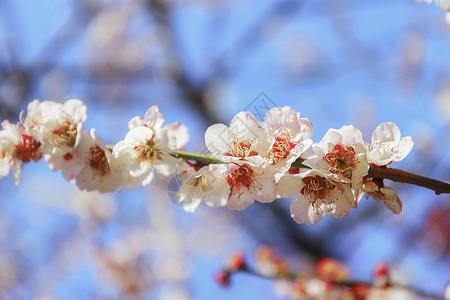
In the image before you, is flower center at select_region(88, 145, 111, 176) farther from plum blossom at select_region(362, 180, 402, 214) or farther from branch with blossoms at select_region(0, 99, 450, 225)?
plum blossom at select_region(362, 180, 402, 214)

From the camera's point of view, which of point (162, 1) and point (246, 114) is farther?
point (162, 1)

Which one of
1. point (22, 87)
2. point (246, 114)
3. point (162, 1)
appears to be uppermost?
point (162, 1)

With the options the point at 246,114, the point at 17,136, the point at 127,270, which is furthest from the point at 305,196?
the point at 127,270

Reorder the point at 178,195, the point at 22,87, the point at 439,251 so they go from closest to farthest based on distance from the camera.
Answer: the point at 178,195 < the point at 22,87 < the point at 439,251

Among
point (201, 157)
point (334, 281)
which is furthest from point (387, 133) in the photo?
point (334, 281)

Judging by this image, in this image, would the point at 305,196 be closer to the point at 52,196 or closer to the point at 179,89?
the point at 179,89

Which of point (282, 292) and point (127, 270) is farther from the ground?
point (127, 270)

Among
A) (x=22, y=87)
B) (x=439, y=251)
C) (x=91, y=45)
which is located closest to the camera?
(x=22, y=87)

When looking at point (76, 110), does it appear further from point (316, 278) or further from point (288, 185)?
point (316, 278)
